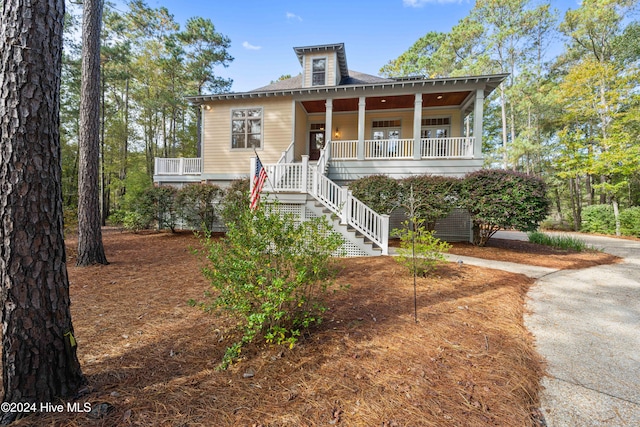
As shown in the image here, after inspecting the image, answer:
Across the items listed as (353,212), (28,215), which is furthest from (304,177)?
(28,215)

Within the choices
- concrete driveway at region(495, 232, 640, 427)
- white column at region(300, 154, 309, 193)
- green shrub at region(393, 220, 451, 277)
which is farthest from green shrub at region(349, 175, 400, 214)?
concrete driveway at region(495, 232, 640, 427)

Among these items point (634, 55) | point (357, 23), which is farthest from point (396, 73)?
point (634, 55)

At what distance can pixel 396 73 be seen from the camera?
23.5 m

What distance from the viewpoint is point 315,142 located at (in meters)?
13.0

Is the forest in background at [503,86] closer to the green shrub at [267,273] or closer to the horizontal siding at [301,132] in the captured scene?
the horizontal siding at [301,132]

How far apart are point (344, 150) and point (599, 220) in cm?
1492

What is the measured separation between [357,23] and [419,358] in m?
15.3

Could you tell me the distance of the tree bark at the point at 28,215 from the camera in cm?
159

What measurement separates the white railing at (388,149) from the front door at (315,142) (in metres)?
2.86

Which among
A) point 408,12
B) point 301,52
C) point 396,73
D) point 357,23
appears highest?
point 396,73

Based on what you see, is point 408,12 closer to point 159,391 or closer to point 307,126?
point 307,126

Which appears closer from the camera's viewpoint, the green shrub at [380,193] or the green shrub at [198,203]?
the green shrub at [380,193]

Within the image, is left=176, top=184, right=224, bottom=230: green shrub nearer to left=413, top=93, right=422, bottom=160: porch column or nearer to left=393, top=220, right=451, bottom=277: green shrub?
left=393, top=220, right=451, bottom=277: green shrub

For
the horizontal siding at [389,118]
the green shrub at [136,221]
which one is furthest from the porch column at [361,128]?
the green shrub at [136,221]
